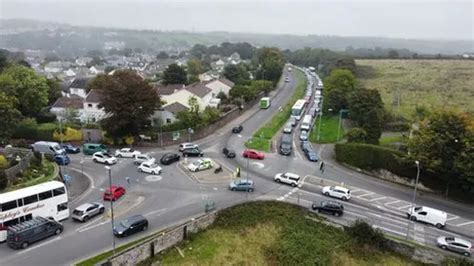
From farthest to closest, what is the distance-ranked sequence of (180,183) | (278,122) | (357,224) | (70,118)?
(278,122)
(70,118)
(180,183)
(357,224)

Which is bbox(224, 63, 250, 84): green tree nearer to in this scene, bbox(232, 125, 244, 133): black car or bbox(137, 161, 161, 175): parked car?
bbox(232, 125, 244, 133): black car

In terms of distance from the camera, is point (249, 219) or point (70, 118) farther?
point (70, 118)

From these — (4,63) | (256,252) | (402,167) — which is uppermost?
(4,63)

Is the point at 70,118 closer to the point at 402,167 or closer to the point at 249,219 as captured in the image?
the point at 249,219

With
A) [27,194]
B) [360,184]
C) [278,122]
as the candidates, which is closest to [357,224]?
[360,184]

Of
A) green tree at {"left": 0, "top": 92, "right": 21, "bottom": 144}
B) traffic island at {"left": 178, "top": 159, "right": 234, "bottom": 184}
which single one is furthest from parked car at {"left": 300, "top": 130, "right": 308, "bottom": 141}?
green tree at {"left": 0, "top": 92, "right": 21, "bottom": 144}

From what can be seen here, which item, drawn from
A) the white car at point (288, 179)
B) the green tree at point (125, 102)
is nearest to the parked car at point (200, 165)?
the white car at point (288, 179)

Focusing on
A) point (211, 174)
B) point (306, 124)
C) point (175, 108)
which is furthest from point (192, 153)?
point (306, 124)

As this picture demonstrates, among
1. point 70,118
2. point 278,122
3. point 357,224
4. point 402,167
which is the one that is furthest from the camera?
point 278,122
